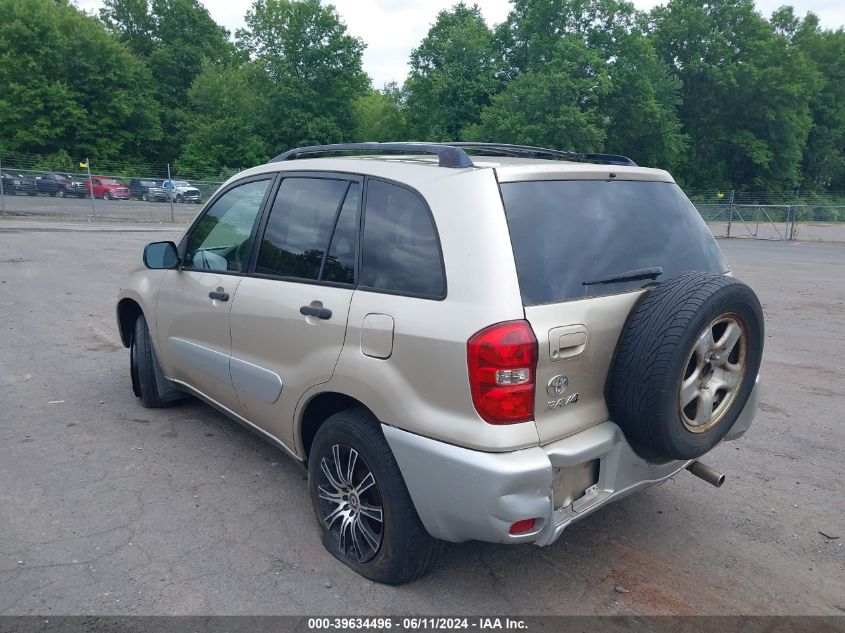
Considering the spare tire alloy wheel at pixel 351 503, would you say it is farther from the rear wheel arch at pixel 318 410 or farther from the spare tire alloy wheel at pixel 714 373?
the spare tire alloy wheel at pixel 714 373

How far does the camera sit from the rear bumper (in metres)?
2.29

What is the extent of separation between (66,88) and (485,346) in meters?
54.1

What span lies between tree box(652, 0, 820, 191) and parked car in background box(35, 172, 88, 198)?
164 feet

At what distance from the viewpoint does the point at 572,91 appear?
145ft

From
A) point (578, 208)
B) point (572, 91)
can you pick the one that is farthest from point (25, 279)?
point (572, 91)

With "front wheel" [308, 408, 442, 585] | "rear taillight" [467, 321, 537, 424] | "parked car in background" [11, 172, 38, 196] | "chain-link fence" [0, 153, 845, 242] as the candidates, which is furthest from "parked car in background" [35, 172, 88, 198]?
"rear taillight" [467, 321, 537, 424]

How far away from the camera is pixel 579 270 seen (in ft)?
8.54

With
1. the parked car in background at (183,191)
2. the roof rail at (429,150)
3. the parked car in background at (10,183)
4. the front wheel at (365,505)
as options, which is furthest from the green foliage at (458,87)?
the front wheel at (365,505)

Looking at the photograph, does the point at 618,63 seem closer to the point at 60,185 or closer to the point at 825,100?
the point at 825,100

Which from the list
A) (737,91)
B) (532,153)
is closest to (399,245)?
(532,153)

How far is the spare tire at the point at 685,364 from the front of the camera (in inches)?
97.8

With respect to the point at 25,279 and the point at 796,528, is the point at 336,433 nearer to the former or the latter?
the point at 796,528

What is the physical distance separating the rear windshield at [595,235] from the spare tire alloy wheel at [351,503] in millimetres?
1128

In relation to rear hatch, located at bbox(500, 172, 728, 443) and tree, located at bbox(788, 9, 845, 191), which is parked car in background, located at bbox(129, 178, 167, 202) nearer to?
rear hatch, located at bbox(500, 172, 728, 443)
